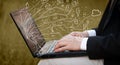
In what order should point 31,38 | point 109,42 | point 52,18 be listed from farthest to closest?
point 52,18 < point 31,38 < point 109,42

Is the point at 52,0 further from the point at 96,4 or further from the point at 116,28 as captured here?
the point at 116,28

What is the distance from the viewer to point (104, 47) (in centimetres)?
73

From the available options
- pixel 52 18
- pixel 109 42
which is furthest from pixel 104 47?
pixel 52 18

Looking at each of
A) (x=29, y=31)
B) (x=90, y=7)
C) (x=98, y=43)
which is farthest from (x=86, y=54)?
(x=90, y=7)

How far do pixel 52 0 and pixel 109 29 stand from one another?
1052 millimetres

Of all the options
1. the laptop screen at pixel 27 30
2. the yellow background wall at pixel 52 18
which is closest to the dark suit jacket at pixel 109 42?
the laptop screen at pixel 27 30

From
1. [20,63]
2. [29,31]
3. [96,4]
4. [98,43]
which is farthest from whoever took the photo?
[20,63]

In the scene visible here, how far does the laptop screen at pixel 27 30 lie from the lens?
3.08 feet

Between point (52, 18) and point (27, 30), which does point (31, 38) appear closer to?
point (27, 30)

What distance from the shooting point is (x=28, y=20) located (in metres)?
1.07

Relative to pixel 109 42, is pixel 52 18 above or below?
below

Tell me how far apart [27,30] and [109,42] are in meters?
0.40

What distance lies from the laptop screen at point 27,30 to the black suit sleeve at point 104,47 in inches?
9.4

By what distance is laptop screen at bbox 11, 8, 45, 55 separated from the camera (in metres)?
0.94
